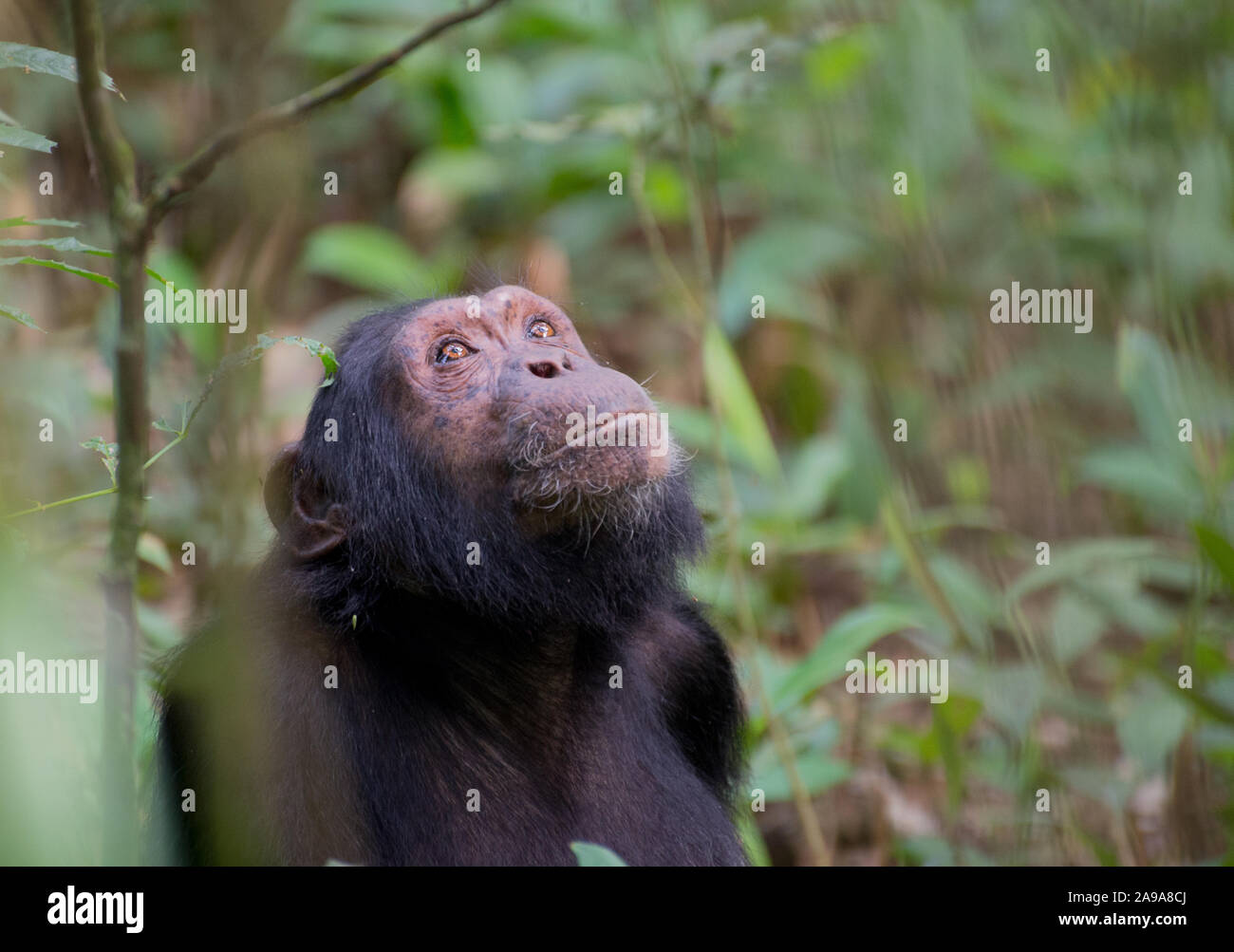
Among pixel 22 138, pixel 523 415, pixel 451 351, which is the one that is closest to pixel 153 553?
pixel 451 351

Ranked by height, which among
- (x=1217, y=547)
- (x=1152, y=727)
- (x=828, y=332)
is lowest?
(x=1152, y=727)

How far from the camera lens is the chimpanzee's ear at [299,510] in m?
3.91

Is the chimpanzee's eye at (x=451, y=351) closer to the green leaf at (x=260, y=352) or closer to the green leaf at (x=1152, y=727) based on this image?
the green leaf at (x=260, y=352)

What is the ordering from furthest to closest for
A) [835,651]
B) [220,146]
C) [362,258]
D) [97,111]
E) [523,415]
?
[362,258]
[835,651]
[523,415]
[220,146]
[97,111]

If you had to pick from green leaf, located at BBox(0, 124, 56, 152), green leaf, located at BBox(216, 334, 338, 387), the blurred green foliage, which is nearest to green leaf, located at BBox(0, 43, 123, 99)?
green leaf, located at BBox(0, 124, 56, 152)

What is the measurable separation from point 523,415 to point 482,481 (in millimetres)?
242

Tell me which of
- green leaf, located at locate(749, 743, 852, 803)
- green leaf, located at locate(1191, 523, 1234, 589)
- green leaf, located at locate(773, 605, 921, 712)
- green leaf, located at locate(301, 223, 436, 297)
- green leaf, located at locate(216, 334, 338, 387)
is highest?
green leaf, located at locate(301, 223, 436, 297)

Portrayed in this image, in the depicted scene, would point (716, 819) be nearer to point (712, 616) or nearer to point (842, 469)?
point (712, 616)

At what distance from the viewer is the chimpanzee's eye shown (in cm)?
413

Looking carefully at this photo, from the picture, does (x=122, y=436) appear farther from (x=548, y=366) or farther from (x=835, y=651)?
(x=835, y=651)

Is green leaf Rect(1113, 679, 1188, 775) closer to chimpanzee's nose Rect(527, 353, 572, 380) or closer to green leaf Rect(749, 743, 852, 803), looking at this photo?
green leaf Rect(749, 743, 852, 803)

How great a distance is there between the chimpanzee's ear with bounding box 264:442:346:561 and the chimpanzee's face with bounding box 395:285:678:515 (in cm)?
38

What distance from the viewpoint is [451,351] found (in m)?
4.14

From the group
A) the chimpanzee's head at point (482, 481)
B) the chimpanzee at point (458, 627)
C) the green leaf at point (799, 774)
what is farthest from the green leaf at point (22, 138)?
the green leaf at point (799, 774)
